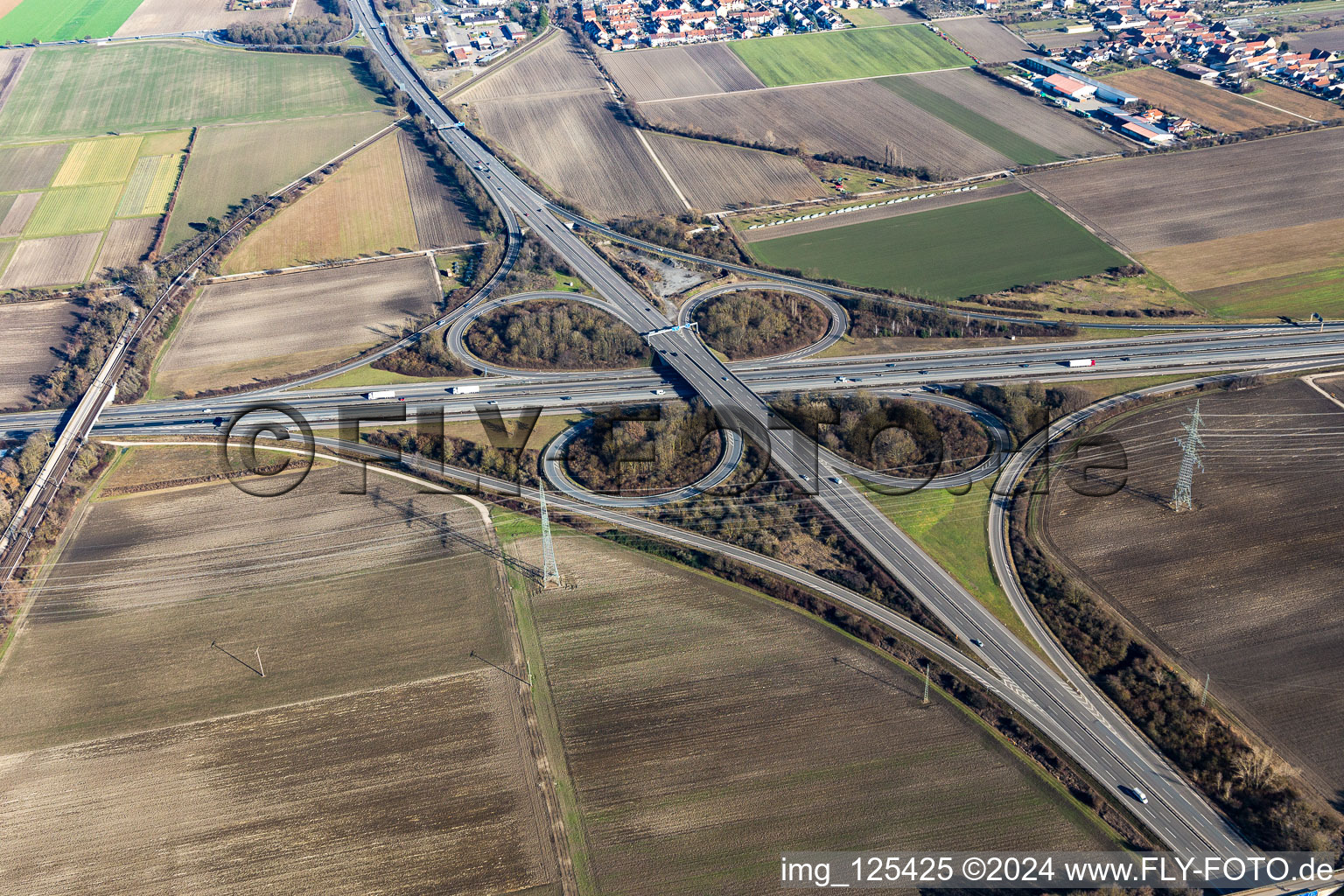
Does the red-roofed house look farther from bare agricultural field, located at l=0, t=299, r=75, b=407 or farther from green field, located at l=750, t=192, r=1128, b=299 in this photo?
bare agricultural field, located at l=0, t=299, r=75, b=407

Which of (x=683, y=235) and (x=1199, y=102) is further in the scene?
(x=1199, y=102)

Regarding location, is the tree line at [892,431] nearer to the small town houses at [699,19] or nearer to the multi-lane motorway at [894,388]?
the multi-lane motorway at [894,388]

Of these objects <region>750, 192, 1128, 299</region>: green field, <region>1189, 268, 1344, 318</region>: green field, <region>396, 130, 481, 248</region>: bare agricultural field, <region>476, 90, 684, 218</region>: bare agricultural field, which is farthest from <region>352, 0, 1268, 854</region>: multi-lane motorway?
<region>1189, 268, 1344, 318</region>: green field

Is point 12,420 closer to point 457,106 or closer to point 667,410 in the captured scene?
point 667,410

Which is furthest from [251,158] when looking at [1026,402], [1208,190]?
[1208,190]

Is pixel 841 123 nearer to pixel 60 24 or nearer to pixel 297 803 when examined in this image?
pixel 297 803

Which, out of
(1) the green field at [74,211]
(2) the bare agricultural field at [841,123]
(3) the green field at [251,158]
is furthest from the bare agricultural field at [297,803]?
(2) the bare agricultural field at [841,123]

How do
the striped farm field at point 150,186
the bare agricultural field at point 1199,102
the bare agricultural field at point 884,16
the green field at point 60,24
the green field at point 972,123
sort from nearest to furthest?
1. the striped farm field at point 150,186
2. the green field at point 972,123
3. the bare agricultural field at point 1199,102
4. the bare agricultural field at point 884,16
5. the green field at point 60,24
